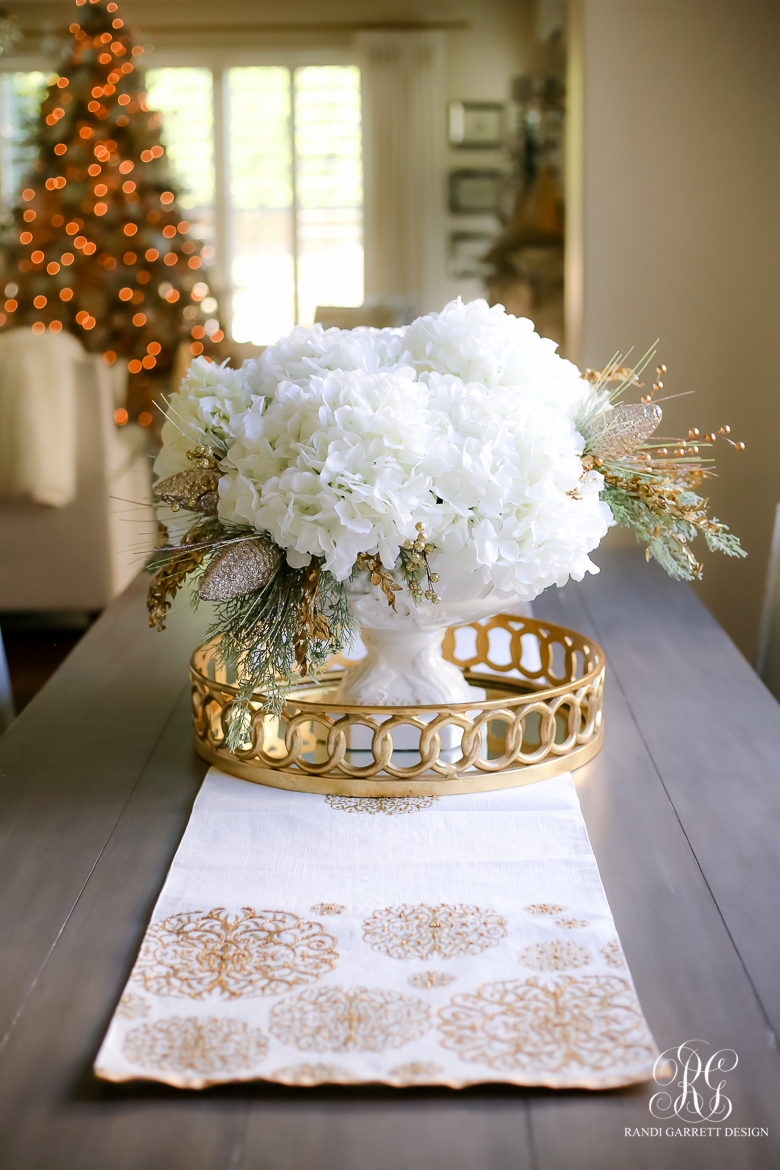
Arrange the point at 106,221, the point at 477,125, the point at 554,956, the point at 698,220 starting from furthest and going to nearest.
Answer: the point at 477,125 → the point at 106,221 → the point at 698,220 → the point at 554,956

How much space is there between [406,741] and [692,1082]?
1.67 feet

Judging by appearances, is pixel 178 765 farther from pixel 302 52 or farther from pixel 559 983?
pixel 302 52

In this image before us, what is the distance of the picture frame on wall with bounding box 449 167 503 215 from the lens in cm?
646

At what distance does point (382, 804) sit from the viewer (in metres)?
0.94

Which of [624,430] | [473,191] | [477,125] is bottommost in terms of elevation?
[624,430]

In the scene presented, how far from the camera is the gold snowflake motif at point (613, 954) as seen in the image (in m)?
0.69

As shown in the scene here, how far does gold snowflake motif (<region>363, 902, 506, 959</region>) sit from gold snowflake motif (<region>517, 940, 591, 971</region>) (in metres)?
0.03

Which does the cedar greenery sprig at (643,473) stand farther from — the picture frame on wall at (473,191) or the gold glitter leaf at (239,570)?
the picture frame on wall at (473,191)

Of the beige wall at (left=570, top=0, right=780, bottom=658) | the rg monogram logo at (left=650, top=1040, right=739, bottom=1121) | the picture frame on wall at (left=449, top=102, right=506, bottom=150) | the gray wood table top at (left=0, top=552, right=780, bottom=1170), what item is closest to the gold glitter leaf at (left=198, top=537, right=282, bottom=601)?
the gray wood table top at (left=0, top=552, right=780, bottom=1170)

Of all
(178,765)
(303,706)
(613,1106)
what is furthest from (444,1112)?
(178,765)

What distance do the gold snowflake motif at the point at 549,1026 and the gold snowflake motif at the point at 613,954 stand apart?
18 millimetres

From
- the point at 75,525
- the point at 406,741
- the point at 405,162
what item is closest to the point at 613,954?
the point at 406,741

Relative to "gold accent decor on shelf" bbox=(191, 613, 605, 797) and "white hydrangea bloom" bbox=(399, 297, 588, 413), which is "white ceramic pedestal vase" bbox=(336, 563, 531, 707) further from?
"white hydrangea bloom" bbox=(399, 297, 588, 413)

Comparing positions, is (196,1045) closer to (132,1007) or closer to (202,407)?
(132,1007)
